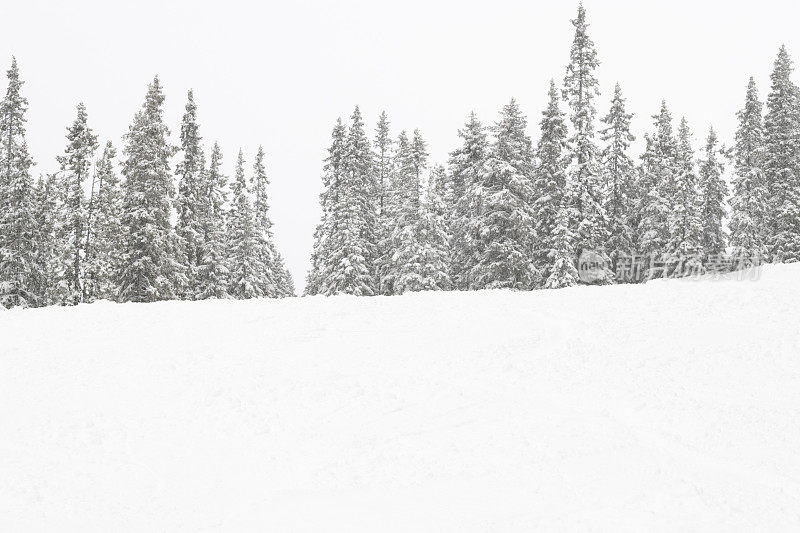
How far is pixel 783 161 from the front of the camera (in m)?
37.2

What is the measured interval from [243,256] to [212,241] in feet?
8.27

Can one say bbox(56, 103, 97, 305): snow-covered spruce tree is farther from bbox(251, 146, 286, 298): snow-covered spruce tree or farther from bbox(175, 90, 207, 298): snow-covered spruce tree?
bbox(251, 146, 286, 298): snow-covered spruce tree

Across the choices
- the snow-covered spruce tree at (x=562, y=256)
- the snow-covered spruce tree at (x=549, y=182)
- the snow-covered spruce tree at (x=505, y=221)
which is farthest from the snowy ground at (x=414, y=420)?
the snow-covered spruce tree at (x=549, y=182)

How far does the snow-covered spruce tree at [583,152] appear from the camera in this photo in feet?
106

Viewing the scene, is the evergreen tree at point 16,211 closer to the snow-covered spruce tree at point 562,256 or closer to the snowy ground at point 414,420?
the snowy ground at point 414,420

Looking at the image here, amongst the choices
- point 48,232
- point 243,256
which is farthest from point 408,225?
point 48,232

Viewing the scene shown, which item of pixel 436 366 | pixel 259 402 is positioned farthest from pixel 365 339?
pixel 259 402

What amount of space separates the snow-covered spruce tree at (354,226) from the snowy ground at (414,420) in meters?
20.9

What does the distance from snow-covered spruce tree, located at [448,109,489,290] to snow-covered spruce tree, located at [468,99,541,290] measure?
651mm

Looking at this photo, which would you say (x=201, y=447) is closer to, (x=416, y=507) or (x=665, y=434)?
(x=416, y=507)

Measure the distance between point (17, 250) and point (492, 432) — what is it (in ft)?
121

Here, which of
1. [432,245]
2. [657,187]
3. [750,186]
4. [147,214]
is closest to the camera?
[147,214]

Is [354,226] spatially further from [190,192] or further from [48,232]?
[48,232]

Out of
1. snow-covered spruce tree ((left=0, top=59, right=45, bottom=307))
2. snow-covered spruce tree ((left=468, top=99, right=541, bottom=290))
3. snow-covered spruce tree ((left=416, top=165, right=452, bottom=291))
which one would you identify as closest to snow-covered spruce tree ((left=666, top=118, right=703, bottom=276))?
snow-covered spruce tree ((left=468, top=99, right=541, bottom=290))
